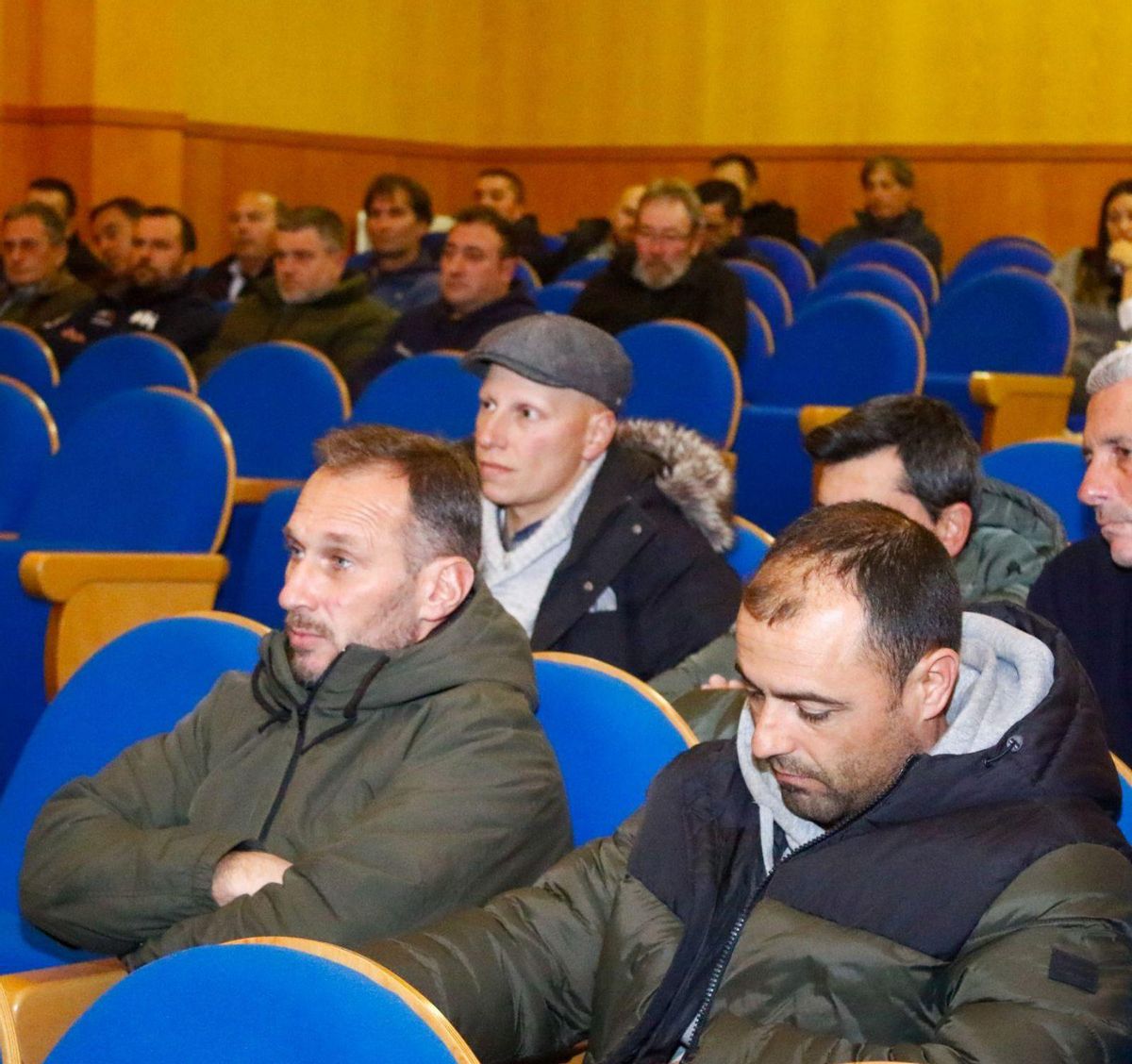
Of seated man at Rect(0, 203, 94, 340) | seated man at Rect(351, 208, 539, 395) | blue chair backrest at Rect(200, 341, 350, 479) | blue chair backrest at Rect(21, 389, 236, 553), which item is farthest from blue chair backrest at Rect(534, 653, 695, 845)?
seated man at Rect(0, 203, 94, 340)

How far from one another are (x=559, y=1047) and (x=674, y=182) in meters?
4.32

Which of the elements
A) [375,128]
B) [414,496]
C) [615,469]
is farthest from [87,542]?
[375,128]

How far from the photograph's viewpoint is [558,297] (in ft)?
20.5

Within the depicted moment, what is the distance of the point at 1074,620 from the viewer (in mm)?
2328

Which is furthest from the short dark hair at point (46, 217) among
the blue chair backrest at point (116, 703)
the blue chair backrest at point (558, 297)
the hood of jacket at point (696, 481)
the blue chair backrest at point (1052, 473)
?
the blue chair backrest at point (116, 703)

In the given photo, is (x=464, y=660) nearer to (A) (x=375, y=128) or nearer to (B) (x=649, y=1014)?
(B) (x=649, y=1014)

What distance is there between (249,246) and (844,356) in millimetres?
3005

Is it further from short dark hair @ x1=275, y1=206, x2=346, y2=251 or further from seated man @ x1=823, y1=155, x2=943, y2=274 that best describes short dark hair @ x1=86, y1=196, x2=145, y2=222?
seated man @ x1=823, y1=155, x2=943, y2=274

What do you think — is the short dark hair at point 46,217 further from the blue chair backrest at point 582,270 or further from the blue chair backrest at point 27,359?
the blue chair backrest at point 582,270

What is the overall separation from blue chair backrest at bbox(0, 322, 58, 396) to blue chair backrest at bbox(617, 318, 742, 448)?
1.68 metres

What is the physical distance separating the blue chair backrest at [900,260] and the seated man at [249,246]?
2.25 m

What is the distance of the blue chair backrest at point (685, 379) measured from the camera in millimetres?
→ 4422

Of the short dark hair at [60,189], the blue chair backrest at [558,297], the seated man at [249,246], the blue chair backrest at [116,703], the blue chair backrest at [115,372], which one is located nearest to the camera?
the blue chair backrest at [116,703]

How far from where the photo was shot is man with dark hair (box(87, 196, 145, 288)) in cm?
712
